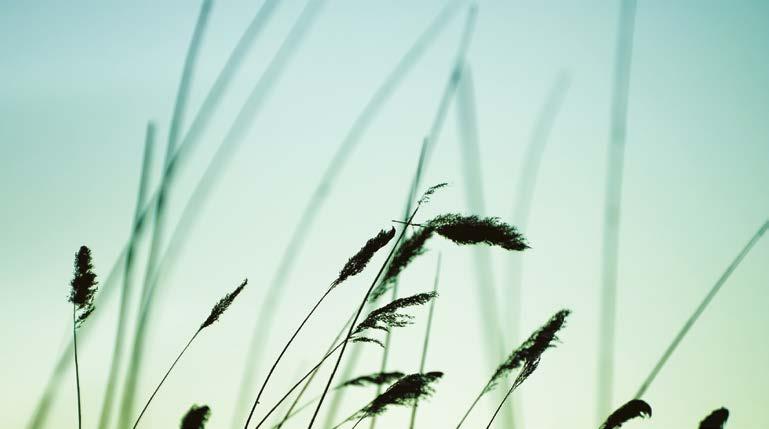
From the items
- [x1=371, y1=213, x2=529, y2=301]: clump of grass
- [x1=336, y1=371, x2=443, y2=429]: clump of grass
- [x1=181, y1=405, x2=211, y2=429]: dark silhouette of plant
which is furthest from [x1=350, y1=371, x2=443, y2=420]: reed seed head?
[x1=181, y1=405, x2=211, y2=429]: dark silhouette of plant

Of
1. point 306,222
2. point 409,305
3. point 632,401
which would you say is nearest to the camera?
point 632,401

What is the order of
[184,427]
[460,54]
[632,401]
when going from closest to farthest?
[184,427]
[632,401]
[460,54]

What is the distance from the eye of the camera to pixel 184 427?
2.73 ft

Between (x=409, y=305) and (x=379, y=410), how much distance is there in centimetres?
33

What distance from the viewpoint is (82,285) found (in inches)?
64.3

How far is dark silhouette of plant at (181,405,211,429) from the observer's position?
83 centimetres

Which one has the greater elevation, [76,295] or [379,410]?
[76,295]

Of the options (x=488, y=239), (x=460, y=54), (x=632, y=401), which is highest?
(x=460, y=54)

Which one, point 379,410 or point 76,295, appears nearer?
point 379,410

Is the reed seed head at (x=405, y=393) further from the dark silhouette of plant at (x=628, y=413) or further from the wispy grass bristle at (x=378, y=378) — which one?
the dark silhouette of plant at (x=628, y=413)

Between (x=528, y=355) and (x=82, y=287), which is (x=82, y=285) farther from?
(x=528, y=355)

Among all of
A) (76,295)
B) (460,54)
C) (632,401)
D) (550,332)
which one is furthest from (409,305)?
(76,295)

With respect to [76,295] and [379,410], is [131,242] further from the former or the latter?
[379,410]

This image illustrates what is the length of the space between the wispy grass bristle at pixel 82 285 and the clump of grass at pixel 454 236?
3.19 feet
